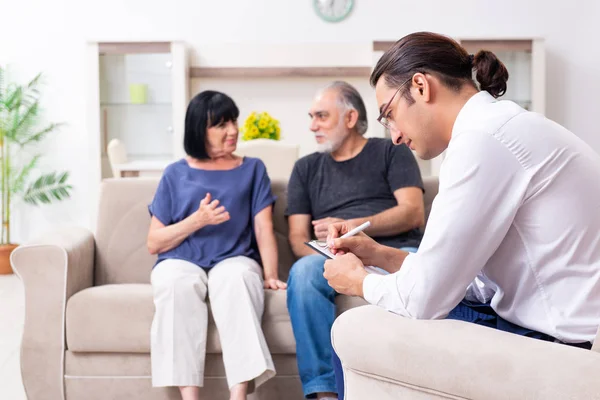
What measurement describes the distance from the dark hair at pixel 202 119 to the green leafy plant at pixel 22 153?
309cm

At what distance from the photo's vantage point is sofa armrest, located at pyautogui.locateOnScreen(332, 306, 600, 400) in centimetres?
Result: 115

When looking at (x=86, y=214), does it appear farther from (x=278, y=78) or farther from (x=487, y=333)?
(x=487, y=333)

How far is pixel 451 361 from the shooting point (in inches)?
48.3

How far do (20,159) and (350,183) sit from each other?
383cm

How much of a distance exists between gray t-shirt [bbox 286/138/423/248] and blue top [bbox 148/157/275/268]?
140mm

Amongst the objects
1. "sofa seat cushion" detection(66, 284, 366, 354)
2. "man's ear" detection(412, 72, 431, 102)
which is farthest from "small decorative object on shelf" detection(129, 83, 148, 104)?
"man's ear" detection(412, 72, 431, 102)

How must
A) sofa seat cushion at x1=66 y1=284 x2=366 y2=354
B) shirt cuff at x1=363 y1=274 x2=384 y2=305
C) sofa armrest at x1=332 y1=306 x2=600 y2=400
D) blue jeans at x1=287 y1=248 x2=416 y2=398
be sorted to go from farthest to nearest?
sofa seat cushion at x1=66 y1=284 x2=366 y2=354 < blue jeans at x1=287 y1=248 x2=416 y2=398 < shirt cuff at x1=363 y1=274 x2=384 y2=305 < sofa armrest at x1=332 y1=306 x2=600 y2=400

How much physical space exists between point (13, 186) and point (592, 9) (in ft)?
15.2

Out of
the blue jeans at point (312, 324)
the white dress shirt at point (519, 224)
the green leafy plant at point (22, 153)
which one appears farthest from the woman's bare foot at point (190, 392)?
the green leafy plant at point (22, 153)

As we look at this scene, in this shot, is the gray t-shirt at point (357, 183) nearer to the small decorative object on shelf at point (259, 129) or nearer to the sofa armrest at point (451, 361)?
the sofa armrest at point (451, 361)

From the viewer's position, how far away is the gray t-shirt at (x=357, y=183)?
2.73 meters

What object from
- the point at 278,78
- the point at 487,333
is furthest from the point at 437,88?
the point at 278,78

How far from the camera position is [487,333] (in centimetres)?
126

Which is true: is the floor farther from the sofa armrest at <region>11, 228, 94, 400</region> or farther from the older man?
the older man
